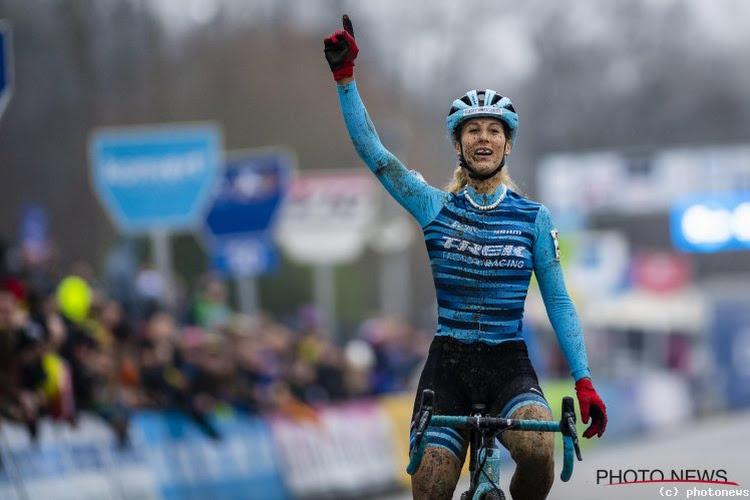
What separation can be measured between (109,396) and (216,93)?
85.9ft

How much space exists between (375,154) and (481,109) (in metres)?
0.55

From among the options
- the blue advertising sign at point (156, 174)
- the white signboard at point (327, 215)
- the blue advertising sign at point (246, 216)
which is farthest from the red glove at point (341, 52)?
the white signboard at point (327, 215)

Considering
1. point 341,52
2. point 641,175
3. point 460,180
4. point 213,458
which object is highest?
point 341,52

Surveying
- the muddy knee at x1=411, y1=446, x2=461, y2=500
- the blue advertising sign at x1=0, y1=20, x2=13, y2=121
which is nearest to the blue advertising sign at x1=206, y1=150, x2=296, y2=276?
the blue advertising sign at x1=0, y1=20, x2=13, y2=121

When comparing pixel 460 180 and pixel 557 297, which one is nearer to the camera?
pixel 557 297

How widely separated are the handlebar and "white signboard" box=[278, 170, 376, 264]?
1486 centimetres

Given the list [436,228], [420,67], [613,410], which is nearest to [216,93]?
[420,67]

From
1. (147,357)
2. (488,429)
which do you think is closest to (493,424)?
(488,429)

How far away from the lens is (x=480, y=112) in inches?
269

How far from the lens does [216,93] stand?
1497 inches

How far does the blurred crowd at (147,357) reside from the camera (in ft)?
37.2

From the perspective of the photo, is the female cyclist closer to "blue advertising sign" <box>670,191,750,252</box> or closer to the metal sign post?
the metal sign post

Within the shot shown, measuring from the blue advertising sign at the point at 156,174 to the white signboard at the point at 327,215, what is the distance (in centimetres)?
655

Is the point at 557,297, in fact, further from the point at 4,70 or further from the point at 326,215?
the point at 326,215
